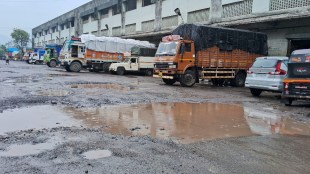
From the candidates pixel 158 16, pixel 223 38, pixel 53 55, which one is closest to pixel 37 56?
pixel 53 55

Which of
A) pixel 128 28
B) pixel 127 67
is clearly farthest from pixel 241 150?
pixel 128 28

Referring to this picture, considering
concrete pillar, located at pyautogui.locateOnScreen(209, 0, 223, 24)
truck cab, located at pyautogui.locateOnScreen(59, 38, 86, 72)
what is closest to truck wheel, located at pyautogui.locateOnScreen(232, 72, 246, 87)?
concrete pillar, located at pyautogui.locateOnScreen(209, 0, 223, 24)

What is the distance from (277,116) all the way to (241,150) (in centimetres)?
402

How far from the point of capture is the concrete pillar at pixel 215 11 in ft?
75.9

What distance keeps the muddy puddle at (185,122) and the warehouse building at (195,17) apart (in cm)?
1072

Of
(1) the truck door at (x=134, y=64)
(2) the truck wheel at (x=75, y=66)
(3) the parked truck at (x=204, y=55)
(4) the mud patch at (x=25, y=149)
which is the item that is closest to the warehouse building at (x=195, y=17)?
(3) the parked truck at (x=204, y=55)

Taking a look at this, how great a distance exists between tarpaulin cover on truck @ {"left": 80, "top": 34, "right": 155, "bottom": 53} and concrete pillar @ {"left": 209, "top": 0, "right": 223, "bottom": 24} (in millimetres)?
8692

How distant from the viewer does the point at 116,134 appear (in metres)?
5.54

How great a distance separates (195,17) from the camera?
86.7 feet

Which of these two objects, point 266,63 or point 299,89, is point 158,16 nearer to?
point 266,63

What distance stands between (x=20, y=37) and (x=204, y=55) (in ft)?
266

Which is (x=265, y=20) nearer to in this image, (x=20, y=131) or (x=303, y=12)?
(x=303, y=12)

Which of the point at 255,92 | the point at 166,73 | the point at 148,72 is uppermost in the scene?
the point at 166,73

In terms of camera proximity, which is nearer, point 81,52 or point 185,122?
point 185,122
